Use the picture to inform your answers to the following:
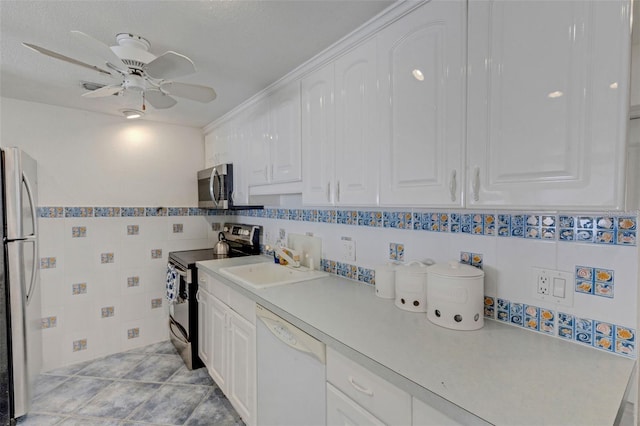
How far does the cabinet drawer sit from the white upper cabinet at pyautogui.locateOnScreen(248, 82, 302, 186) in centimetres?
104

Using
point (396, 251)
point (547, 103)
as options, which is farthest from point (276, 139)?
point (547, 103)

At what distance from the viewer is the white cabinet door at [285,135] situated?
5.77 feet

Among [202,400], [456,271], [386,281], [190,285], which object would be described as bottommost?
[202,400]

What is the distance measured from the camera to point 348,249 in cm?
184

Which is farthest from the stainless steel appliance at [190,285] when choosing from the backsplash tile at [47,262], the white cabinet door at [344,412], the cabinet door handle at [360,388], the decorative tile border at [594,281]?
the decorative tile border at [594,281]

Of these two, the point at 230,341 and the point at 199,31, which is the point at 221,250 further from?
the point at 199,31

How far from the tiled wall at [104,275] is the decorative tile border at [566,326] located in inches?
113

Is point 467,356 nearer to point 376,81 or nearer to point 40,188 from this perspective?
point 376,81

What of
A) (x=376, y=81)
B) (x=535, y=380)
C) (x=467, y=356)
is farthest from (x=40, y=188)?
(x=535, y=380)

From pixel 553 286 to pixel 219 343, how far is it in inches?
75.2

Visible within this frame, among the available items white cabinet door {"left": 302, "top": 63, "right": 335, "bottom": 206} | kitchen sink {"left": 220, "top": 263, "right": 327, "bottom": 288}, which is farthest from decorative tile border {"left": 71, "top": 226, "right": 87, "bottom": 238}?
white cabinet door {"left": 302, "top": 63, "right": 335, "bottom": 206}

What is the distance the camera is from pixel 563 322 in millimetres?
1012

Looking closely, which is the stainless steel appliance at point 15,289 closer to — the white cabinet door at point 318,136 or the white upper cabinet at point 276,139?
the white upper cabinet at point 276,139

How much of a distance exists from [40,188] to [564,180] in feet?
11.0
